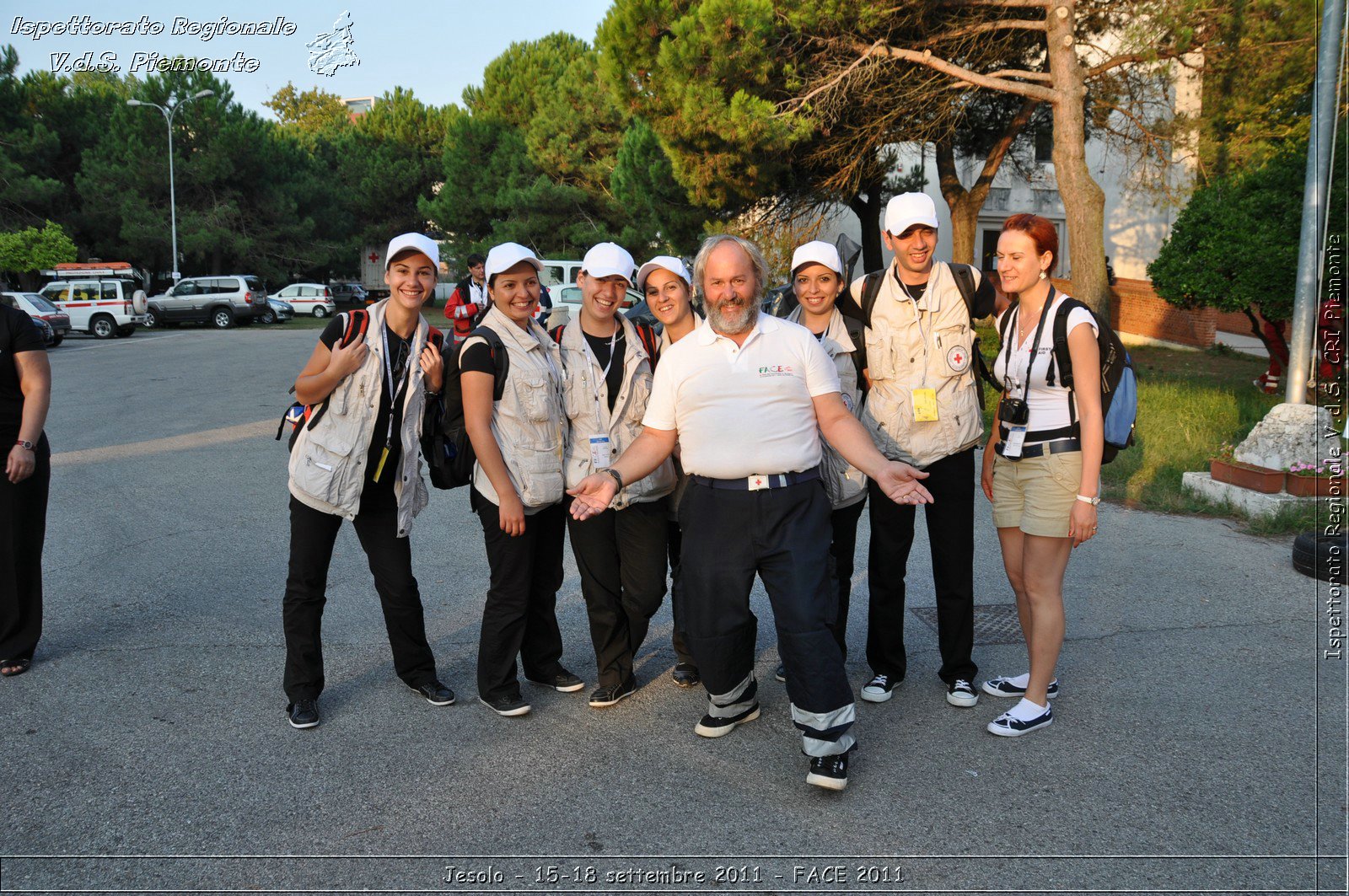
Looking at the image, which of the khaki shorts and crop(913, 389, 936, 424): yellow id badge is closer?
the khaki shorts

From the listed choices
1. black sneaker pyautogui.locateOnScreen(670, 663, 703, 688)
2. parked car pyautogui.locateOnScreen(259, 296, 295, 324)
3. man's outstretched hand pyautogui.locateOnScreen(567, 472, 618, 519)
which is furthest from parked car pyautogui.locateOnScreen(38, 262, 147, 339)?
man's outstretched hand pyautogui.locateOnScreen(567, 472, 618, 519)

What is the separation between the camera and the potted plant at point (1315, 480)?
22.7ft

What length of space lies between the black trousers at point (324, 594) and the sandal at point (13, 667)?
133cm

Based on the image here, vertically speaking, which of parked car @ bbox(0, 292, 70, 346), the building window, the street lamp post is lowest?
parked car @ bbox(0, 292, 70, 346)

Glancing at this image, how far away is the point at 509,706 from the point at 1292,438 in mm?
6064

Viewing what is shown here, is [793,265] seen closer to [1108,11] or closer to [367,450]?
[367,450]

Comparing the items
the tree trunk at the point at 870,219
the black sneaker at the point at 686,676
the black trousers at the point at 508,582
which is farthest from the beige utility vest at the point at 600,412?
the tree trunk at the point at 870,219

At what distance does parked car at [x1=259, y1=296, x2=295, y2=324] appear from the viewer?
38.4 m

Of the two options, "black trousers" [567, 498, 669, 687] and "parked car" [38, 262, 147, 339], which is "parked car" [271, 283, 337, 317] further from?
"black trousers" [567, 498, 669, 687]

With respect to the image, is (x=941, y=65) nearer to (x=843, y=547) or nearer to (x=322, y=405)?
(x=843, y=547)

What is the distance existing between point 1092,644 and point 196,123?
151 ft

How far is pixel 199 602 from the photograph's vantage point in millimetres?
5500

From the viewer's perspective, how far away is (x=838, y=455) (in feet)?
13.5

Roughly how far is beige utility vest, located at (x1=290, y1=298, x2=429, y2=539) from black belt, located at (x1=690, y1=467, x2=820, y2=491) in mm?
1388
